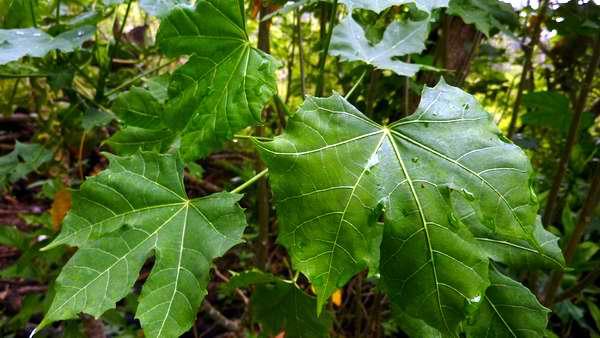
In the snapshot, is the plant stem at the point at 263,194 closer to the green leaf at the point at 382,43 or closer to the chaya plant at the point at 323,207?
the green leaf at the point at 382,43

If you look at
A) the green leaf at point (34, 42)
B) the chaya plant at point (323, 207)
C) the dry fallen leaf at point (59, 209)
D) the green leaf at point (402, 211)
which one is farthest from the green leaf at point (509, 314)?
the dry fallen leaf at point (59, 209)

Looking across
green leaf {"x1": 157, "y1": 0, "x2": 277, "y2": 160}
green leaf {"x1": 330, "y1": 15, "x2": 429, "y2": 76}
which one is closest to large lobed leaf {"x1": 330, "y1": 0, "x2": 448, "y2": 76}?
green leaf {"x1": 330, "y1": 15, "x2": 429, "y2": 76}

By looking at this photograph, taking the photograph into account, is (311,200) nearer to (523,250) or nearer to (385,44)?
(523,250)

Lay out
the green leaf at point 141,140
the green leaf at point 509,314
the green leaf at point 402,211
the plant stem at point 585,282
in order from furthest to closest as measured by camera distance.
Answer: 1. the plant stem at point 585,282
2. the green leaf at point 141,140
3. the green leaf at point 509,314
4. the green leaf at point 402,211

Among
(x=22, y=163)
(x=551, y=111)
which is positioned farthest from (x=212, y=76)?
(x=551, y=111)

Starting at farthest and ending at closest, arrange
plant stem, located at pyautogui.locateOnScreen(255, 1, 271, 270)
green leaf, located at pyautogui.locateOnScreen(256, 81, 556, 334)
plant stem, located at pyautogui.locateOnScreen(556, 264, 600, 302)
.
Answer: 1. plant stem, located at pyautogui.locateOnScreen(255, 1, 271, 270)
2. plant stem, located at pyautogui.locateOnScreen(556, 264, 600, 302)
3. green leaf, located at pyautogui.locateOnScreen(256, 81, 556, 334)

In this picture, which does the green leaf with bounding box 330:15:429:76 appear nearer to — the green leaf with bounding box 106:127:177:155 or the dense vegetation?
the dense vegetation
